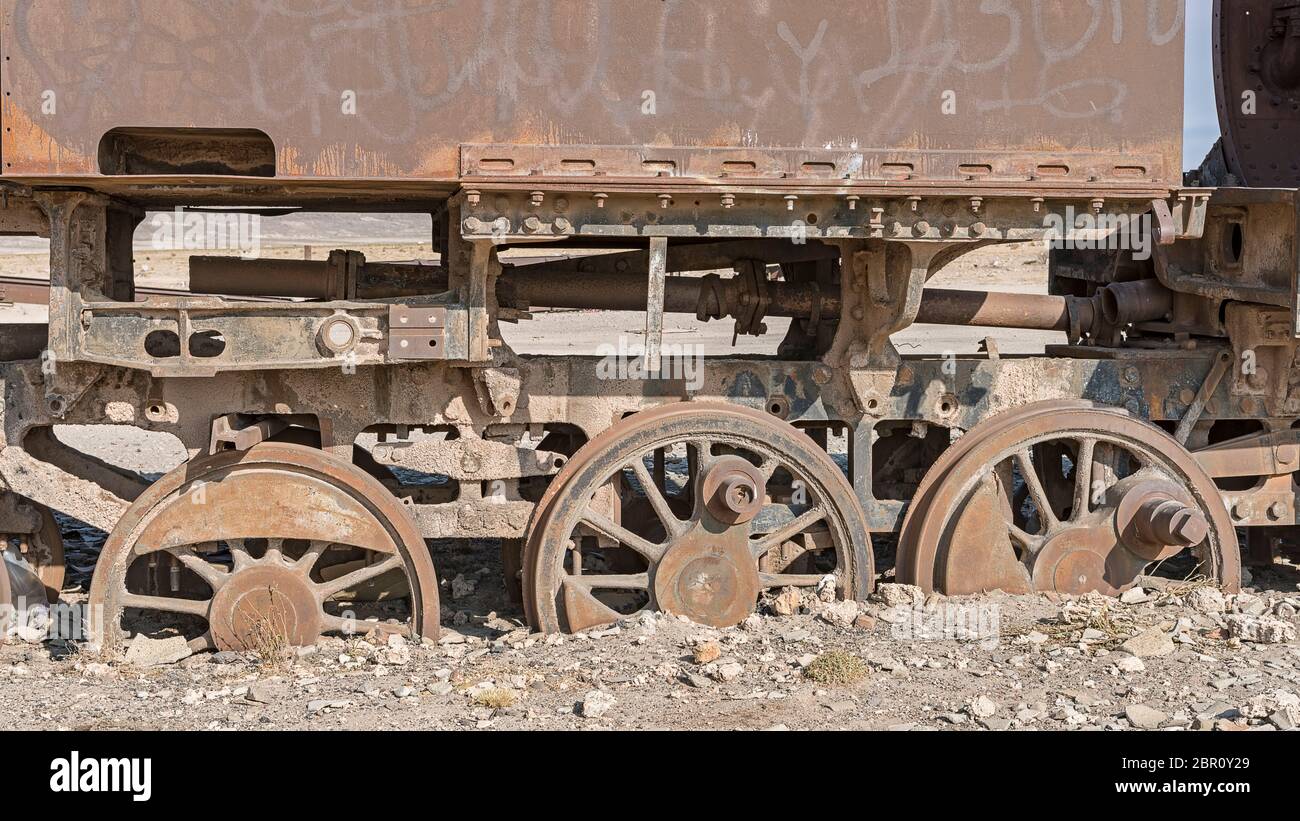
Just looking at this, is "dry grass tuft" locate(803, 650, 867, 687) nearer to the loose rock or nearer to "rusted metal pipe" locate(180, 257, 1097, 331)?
the loose rock

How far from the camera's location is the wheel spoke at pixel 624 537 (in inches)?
239

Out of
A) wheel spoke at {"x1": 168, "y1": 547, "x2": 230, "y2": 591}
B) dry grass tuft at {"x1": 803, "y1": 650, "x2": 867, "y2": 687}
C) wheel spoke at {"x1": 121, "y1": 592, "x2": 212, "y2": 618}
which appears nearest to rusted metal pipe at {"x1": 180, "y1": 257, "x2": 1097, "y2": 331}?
wheel spoke at {"x1": 168, "y1": 547, "x2": 230, "y2": 591}

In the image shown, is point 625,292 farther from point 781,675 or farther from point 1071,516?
point 1071,516

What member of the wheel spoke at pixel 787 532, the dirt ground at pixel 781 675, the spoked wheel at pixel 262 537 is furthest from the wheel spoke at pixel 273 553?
the wheel spoke at pixel 787 532

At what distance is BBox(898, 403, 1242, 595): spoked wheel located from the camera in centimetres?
624

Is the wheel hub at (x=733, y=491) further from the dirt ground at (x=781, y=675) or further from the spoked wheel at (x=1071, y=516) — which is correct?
the spoked wheel at (x=1071, y=516)

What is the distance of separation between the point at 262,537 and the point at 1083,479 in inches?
142

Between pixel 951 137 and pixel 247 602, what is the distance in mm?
3480

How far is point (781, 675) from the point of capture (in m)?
5.56

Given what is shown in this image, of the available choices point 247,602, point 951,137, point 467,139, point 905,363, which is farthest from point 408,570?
point 951,137

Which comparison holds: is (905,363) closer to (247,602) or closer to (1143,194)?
(1143,194)

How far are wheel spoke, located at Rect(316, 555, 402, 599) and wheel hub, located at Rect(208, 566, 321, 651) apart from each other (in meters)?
0.06

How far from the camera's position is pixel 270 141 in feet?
18.3

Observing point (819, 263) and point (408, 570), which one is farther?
point (819, 263)
